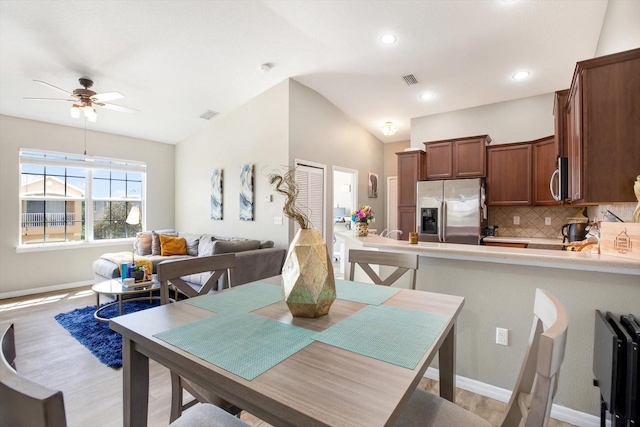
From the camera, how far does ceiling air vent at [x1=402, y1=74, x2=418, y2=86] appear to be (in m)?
4.08

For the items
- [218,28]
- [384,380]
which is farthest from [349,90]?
[384,380]

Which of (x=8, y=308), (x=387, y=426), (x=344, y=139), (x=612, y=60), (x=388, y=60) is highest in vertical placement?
(x=388, y=60)

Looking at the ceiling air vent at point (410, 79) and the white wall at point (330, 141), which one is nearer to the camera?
the ceiling air vent at point (410, 79)

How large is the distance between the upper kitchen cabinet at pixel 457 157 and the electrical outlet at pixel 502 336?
10.1 ft

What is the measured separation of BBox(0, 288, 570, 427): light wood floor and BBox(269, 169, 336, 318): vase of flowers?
1.12m

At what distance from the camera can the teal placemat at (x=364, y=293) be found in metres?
1.47

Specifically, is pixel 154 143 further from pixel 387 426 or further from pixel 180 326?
pixel 387 426

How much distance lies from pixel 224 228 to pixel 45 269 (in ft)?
9.25

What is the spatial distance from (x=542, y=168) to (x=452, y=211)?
1.31m

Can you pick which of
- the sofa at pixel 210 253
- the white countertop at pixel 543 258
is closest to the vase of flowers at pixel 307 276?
the white countertop at pixel 543 258

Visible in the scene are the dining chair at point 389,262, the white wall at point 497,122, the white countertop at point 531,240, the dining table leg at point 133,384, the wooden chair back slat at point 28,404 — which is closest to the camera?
the wooden chair back slat at point 28,404

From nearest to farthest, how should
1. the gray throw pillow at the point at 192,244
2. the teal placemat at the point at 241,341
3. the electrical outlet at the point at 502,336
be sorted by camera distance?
1. the teal placemat at the point at 241,341
2. the electrical outlet at the point at 502,336
3. the gray throw pillow at the point at 192,244

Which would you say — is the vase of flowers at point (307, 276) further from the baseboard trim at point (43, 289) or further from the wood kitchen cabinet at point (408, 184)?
the baseboard trim at point (43, 289)

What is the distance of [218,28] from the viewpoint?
3.22 meters
